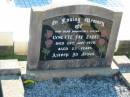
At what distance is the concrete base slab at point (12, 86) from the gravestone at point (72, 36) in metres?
0.43

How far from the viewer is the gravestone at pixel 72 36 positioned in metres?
6.29

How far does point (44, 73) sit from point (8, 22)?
2.15 metres

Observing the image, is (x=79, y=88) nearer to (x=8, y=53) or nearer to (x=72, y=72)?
(x=72, y=72)

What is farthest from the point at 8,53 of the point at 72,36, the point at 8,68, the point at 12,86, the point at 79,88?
the point at 79,88

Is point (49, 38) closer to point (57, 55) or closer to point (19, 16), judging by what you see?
point (57, 55)

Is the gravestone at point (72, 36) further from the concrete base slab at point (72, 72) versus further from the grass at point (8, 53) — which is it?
the grass at point (8, 53)

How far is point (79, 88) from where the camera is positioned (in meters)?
6.62

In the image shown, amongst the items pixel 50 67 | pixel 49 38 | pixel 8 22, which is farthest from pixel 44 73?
pixel 8 22

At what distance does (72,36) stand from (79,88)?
0.95 metres

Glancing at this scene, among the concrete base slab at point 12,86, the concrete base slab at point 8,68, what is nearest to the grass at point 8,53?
the concrete base slab at point 8,68

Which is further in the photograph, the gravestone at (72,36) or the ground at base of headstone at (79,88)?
the ground at base of headstone at (79,88)

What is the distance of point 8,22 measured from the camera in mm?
8305

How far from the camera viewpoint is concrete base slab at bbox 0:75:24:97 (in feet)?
19.6

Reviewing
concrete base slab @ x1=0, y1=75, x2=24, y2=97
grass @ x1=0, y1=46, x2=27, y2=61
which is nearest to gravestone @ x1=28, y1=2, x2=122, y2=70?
concrete base slab @ x1=0, y1=75, x2=24, y2=97
